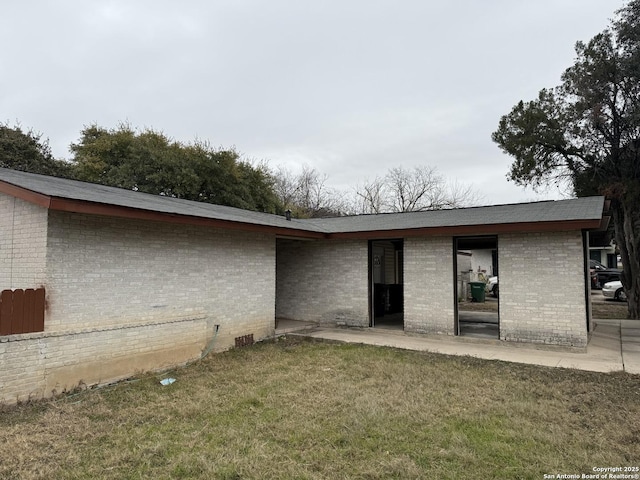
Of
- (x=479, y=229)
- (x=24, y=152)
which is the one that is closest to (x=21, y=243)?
(x=479, y=229)

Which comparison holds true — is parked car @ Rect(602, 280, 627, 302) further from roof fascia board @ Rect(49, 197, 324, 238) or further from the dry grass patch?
roof fascia board @ Rect(49, 197, 324, 238)

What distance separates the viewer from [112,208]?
5.44m

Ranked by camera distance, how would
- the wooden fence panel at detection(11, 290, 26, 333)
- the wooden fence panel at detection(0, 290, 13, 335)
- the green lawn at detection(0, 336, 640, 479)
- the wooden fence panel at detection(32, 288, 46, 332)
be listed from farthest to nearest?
1. the wooden fence panel at detection(32, 288, 46, 332)
2. the wooden fence panel at detection(11, 290, 26, 333)
3. the wooden fence panel at detection(0, 290, 13, 335)
4. the green lawn at detection(0, 336, 640, 479)

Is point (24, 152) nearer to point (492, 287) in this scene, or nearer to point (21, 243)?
point (21, 243)

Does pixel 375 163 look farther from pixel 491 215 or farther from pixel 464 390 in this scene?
pixel 464 390

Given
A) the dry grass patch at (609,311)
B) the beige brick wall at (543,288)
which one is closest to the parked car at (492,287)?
the dry grass patch at (609,311)

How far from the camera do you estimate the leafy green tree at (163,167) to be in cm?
2166

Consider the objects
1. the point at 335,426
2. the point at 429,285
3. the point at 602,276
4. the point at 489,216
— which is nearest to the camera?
the point at 335,426

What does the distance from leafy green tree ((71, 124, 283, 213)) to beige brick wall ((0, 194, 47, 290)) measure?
16131 millimetres

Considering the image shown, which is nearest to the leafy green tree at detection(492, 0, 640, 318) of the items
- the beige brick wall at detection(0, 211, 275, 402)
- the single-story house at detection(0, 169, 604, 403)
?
the single-story house at detection(0, 169, 604, 403)

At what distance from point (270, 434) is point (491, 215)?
23.5ft

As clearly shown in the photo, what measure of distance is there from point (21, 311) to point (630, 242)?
16838mm

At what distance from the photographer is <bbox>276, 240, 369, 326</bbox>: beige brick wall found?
10.2m

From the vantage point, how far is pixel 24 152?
2056cm
